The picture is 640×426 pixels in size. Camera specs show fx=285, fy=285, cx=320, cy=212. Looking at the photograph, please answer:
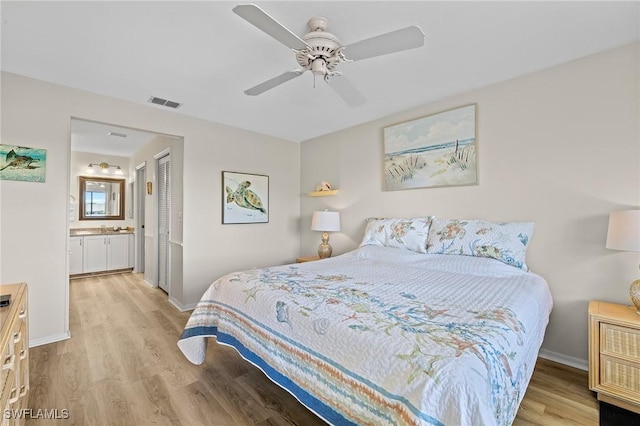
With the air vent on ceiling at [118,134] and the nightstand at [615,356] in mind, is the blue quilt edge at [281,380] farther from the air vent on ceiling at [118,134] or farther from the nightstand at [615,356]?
the air vent on ceiling at [118,134]

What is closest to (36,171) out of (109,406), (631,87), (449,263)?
(109,406)

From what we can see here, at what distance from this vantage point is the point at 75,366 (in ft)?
7.47

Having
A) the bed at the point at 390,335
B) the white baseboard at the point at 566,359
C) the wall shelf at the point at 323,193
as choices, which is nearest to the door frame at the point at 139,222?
the wall shelf at the point at 323,193

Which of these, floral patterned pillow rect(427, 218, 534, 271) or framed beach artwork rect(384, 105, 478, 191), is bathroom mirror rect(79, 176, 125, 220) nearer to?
framed beach artwork rect(384, 105, 478, 191)

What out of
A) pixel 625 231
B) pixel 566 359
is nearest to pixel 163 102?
pixel 625 231

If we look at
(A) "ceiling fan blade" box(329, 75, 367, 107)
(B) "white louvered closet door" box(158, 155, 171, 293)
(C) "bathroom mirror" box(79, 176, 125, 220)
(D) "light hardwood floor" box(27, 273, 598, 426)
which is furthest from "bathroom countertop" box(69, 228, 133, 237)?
(A) "ceiling fan blade" box(329, 75, 367, 107)

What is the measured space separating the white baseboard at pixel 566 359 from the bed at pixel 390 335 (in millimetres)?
633

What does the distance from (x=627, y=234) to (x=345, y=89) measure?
212 centimetres

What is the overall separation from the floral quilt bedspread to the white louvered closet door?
2.54 m

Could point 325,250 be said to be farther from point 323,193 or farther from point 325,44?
point 325,44

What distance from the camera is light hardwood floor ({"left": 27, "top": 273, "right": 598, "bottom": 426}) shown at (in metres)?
1.72

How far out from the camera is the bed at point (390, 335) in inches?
39.3

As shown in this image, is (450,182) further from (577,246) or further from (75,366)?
(75,366)

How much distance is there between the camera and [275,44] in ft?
6.78
